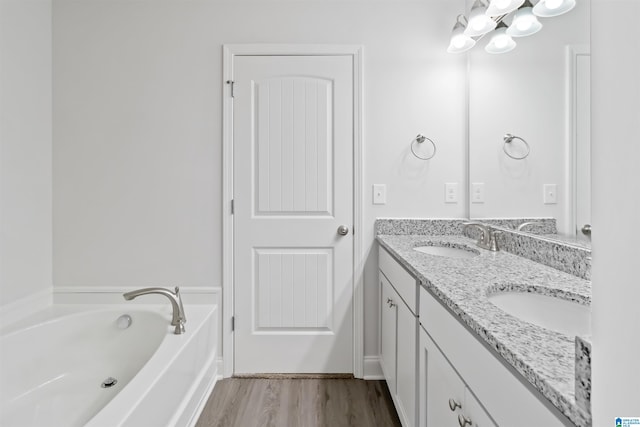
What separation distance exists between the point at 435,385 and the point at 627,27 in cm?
112

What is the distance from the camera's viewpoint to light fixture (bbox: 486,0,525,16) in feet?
5.01

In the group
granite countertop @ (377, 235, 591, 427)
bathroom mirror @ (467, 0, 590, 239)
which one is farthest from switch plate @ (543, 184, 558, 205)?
granite countertop @ (377, 235, 591, 427)

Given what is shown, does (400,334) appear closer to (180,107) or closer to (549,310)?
(549,310)

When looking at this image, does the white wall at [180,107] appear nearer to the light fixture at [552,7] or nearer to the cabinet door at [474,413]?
the light fixture at [552,7]

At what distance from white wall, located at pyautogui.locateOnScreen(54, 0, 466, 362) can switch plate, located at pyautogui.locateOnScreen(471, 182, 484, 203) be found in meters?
0.31

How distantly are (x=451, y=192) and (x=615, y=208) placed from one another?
1951 mm

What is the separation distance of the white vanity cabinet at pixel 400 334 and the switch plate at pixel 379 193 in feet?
1.05

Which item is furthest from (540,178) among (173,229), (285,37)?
(173,229)

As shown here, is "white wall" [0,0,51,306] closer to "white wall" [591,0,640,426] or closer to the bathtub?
the bathtub

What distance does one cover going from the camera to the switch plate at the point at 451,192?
2.22 metres

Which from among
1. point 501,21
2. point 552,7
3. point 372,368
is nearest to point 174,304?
point 372,368

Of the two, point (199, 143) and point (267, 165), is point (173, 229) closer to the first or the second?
point (199, 143)

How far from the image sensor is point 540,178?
4.83 ft

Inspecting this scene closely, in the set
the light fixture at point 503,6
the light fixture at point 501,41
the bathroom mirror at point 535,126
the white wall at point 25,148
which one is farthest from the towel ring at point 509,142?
the white wall at point 25,148
